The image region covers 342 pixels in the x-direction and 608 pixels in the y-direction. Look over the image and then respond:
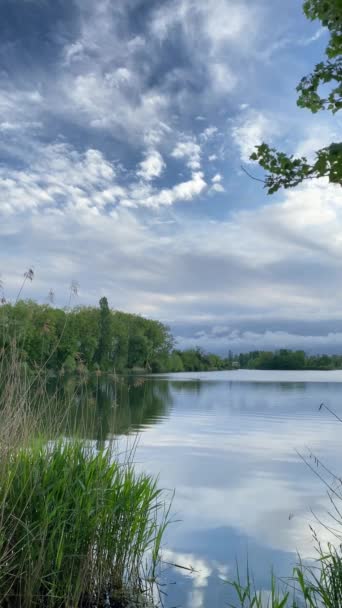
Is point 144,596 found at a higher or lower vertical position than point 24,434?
lower

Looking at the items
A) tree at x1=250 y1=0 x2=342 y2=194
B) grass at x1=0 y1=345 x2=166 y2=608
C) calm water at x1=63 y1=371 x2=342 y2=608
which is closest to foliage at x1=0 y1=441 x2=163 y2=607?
grass at x1=0 y1=345 x2=166 y2=608

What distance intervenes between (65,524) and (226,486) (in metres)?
8.77

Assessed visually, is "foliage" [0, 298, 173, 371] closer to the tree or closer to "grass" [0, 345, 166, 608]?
"grass" [0, 345, 166, 608]

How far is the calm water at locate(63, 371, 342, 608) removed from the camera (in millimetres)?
7629

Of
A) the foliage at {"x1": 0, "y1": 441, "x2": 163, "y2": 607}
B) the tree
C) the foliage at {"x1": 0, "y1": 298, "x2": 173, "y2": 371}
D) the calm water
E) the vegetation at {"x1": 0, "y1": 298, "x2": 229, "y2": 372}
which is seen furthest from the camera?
the vegetation at {"x1": 0, "y1": 298, "x2": 229, "y2": 372}

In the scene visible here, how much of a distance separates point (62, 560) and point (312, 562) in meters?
4.48

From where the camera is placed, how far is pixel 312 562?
790cm

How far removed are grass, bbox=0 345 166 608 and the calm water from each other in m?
0.74

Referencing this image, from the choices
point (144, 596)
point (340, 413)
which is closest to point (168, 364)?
point (340, 413)

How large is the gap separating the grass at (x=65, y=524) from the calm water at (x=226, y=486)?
29.2 inches

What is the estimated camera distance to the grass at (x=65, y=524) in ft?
16.2

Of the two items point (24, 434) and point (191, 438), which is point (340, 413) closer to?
point (191, 438)

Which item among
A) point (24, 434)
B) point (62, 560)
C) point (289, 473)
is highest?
point (24, 434)

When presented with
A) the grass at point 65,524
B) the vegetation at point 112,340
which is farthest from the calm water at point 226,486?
the vegetation at point 112,340
